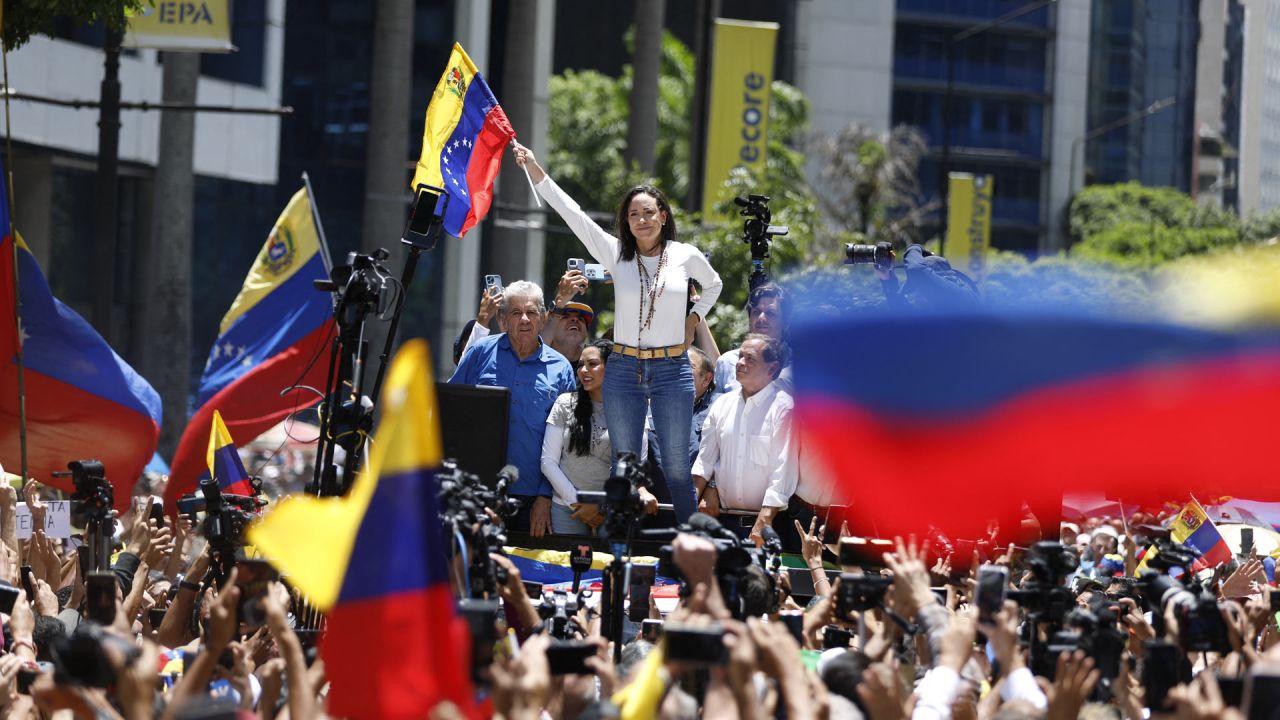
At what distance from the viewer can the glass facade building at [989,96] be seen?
2955 inches

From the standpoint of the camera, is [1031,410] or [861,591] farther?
[1031,410]

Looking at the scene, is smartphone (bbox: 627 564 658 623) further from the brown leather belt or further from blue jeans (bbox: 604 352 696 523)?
the brown leather belt

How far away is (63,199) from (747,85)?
11.1 metres

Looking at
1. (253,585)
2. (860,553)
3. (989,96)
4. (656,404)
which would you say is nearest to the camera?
(253,585)

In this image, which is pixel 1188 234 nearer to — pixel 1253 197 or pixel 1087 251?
pixel 1087 251

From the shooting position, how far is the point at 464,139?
374 inches

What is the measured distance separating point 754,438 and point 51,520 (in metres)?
3.27

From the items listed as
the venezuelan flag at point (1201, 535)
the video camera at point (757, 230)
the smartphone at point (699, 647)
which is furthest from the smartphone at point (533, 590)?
the venezuelan flag at point (1201, 535)

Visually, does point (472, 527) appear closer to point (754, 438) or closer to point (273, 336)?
point (754, 438)

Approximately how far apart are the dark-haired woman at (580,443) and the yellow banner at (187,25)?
32.7 feet

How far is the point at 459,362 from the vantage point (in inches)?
407

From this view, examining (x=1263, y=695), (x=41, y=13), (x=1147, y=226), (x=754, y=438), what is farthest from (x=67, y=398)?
(x=1147, y=226)

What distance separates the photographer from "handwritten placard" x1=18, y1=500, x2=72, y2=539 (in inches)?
329

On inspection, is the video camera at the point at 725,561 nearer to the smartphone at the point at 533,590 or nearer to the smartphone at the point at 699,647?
the smartphone at the point at 699,647
